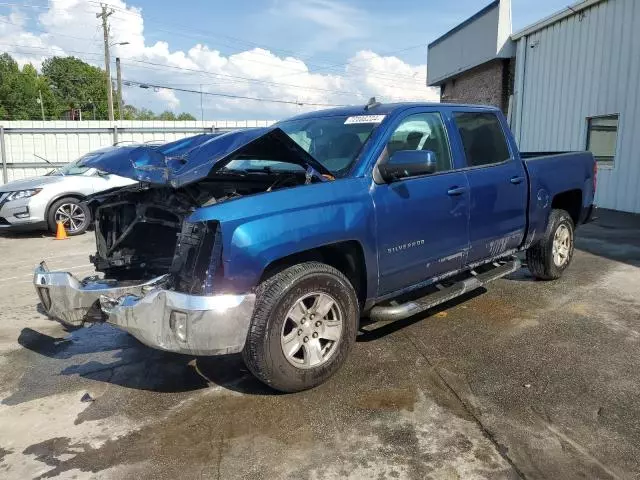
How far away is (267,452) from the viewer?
2.92 meters

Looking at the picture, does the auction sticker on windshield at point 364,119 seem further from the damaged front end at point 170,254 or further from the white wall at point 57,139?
the white wall at point 57,139

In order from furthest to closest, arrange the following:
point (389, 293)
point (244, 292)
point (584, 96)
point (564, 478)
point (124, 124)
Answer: point (124, 124), point (584, 96), point (389, 293), point (244, 292), point (564, 478)

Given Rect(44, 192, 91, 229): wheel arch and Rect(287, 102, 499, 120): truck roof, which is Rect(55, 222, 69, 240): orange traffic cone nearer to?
Rect(44, 192, 91, 229): wheel arch

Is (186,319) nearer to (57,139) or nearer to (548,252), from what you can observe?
(548,252)

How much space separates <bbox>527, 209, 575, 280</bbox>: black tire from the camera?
19.2 feet

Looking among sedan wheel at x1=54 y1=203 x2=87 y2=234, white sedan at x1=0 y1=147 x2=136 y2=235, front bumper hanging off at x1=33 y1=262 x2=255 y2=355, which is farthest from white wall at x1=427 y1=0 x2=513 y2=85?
front bumper hanging off at x1=33 y1=262 x2=255 y2=355

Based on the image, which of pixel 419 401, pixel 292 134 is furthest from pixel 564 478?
pixel 292 134

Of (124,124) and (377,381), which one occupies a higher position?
(124,124)

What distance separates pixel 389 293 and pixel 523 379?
3.63 ft

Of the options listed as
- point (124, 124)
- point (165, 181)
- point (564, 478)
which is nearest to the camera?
point (564, 478)

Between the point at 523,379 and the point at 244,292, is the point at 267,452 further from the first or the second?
the point at 523,379

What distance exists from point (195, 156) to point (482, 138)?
2.79 meters

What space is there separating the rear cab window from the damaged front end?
62.7 inches

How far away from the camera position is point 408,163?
370 cm
